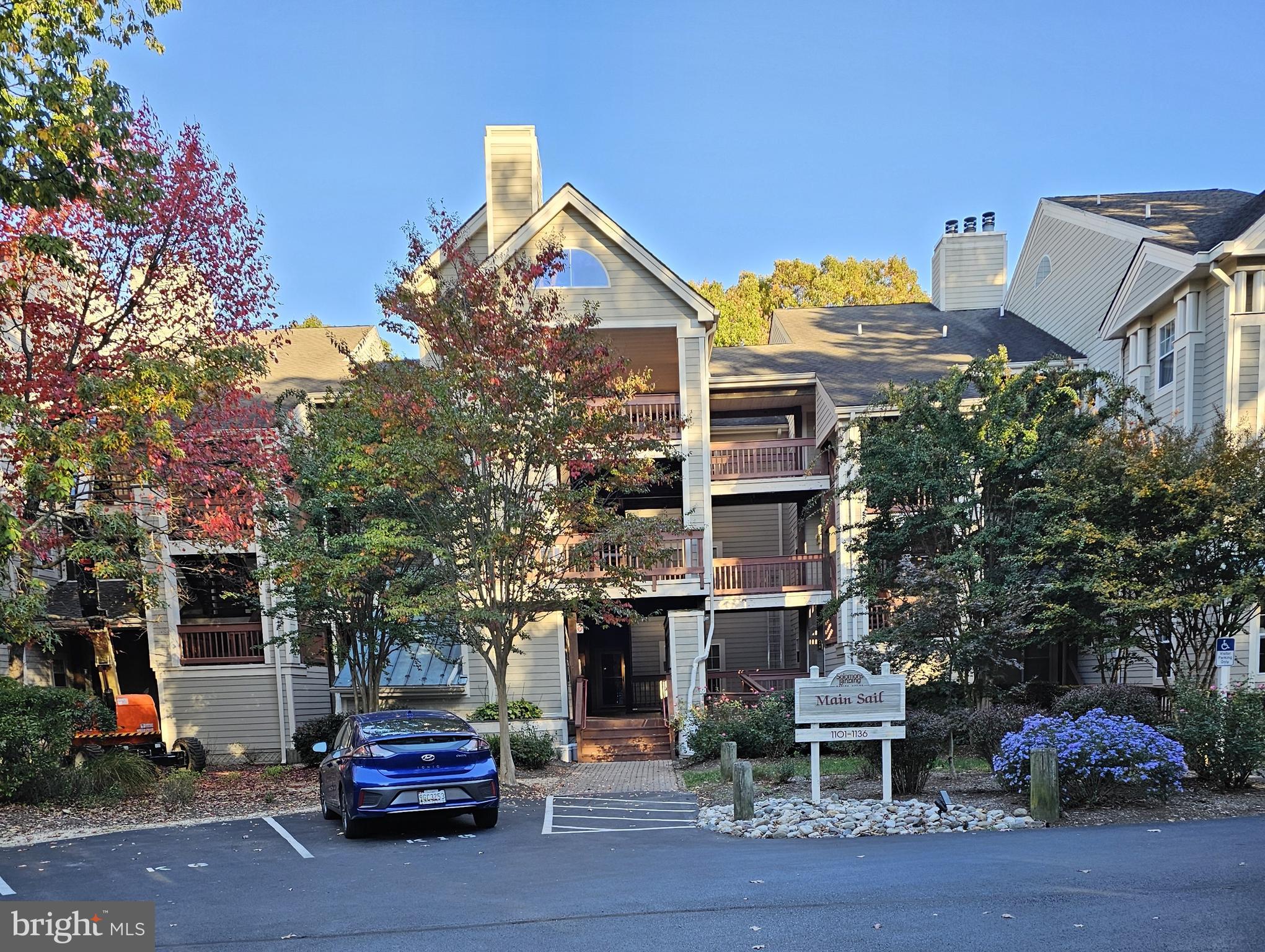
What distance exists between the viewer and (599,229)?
1997cm

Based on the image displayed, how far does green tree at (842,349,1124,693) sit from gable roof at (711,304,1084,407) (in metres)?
3.94

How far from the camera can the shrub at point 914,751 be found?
1112cm

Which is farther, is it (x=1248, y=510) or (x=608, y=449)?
(x=608, y=449)

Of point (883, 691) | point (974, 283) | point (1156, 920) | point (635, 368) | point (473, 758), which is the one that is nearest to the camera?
point (1156, 920)

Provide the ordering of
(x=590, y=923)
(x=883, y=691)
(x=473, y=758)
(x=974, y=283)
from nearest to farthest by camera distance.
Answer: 1. (x=590, y=923)
2. (x=473, y=758)
3. (x=883, y=691)
4. (x=974, y=283)

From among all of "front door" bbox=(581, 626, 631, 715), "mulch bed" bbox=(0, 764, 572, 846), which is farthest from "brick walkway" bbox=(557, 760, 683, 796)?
"front door" bbox=(581, 626, 631, 715)

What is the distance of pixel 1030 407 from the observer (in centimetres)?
1634

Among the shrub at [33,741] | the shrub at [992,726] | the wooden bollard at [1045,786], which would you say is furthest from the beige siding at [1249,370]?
the shrub at [33,741]

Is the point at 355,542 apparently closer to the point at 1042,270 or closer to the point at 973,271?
the point at 1042,270

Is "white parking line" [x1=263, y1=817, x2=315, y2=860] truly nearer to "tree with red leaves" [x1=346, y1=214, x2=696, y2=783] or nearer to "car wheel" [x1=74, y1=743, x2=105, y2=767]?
"tree with red leaves" [x1=346, y1=214, x2=696, y2=783]

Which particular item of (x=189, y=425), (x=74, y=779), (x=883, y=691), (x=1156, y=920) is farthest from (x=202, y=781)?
(x=1156, y=920)

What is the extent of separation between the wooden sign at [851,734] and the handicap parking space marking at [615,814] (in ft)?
5.65

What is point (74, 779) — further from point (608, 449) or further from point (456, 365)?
point (608, 449)

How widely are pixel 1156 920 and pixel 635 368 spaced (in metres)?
17.8
